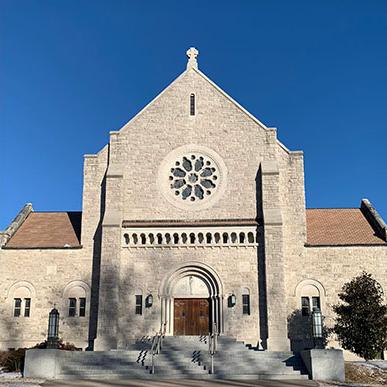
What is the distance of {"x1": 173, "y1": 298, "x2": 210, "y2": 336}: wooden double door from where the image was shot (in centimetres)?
2936

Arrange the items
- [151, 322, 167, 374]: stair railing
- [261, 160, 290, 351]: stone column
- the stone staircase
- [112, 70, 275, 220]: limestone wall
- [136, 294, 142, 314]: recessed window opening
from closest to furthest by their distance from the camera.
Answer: the stone staircase
[151, 322, 167, 374]: stair railing
[261, 160, 290, 351]: stone column
[136, 294, 142, 314]: recessed window opening
[112, 70, 275, 220]: limestone wall

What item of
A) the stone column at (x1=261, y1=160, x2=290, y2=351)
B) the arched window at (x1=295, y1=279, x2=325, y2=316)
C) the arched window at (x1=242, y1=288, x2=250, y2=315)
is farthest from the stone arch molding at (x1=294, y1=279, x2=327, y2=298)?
the arched window at (x1=242, y1=288, x2=250, y2=315)

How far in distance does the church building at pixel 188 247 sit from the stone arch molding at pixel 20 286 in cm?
5

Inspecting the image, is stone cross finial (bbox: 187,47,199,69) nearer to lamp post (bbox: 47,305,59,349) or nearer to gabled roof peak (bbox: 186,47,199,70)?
gabled roof peak (bbox: 186,47,199,70)

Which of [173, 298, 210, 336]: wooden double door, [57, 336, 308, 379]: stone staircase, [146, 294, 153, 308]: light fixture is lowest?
[57, 336, 308, 379]: stone staircase

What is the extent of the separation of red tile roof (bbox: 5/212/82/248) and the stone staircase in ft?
30.8

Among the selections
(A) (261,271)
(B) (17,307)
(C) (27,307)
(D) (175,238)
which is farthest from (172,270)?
(B) (17,307)

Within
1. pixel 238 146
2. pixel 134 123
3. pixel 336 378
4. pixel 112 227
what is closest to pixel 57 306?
pixel 112 227

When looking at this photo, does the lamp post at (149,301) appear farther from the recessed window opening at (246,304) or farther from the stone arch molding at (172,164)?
the stone arch molding at (172,164)

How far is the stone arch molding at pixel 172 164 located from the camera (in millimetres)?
31031

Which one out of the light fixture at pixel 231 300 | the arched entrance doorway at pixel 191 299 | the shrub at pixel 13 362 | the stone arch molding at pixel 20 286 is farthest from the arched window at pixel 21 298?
the light fixture at pixel 231 300

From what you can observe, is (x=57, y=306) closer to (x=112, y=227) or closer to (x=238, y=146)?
(x=112, y=227)

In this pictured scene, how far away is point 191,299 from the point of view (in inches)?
1174

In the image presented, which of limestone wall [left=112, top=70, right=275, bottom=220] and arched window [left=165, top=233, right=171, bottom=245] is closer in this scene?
arched window [left=165, top=233, right=171, bottom=245]
